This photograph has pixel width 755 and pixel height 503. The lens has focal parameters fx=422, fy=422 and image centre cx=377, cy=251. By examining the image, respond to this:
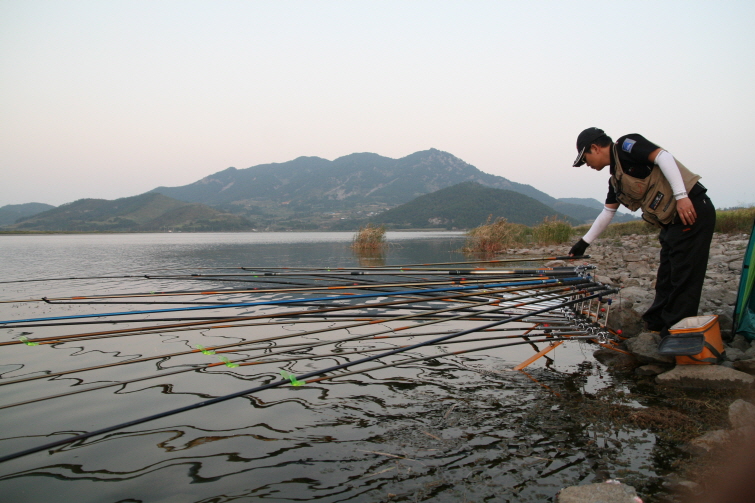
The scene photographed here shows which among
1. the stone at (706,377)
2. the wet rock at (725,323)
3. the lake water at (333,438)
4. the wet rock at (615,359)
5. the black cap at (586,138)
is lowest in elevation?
the lake water at (333,438)

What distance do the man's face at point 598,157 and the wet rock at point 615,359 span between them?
8.25ft

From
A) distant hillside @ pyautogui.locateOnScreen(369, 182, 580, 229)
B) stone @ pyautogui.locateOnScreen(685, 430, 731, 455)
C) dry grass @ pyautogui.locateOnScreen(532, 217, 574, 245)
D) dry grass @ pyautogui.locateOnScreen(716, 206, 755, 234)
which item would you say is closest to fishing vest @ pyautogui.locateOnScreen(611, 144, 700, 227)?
stone @ pyautogui.locateOnScreen(685, 430, 731, 455)

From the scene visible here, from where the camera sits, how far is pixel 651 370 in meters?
4.81

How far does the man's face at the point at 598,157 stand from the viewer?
4430 mm

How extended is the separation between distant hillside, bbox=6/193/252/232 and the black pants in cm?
15850

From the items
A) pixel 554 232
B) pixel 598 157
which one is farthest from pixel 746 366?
pixel 554 232

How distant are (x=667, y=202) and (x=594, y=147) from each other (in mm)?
888

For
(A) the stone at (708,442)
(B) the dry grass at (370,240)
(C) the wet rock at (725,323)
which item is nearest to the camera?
(A) the stone at (708,442)

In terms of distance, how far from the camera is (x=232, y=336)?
7.53 metres

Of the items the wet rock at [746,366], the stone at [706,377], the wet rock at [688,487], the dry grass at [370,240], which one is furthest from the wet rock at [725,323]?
the dry grass at [370,240]

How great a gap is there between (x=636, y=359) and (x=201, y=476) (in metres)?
5.00

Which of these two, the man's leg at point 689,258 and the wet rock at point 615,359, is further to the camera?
the wet rock at point 615,359

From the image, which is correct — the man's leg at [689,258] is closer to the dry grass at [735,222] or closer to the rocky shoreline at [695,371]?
the rocky shoreline at [695,371]

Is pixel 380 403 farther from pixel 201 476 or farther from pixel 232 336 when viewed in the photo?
pixel 232 336
